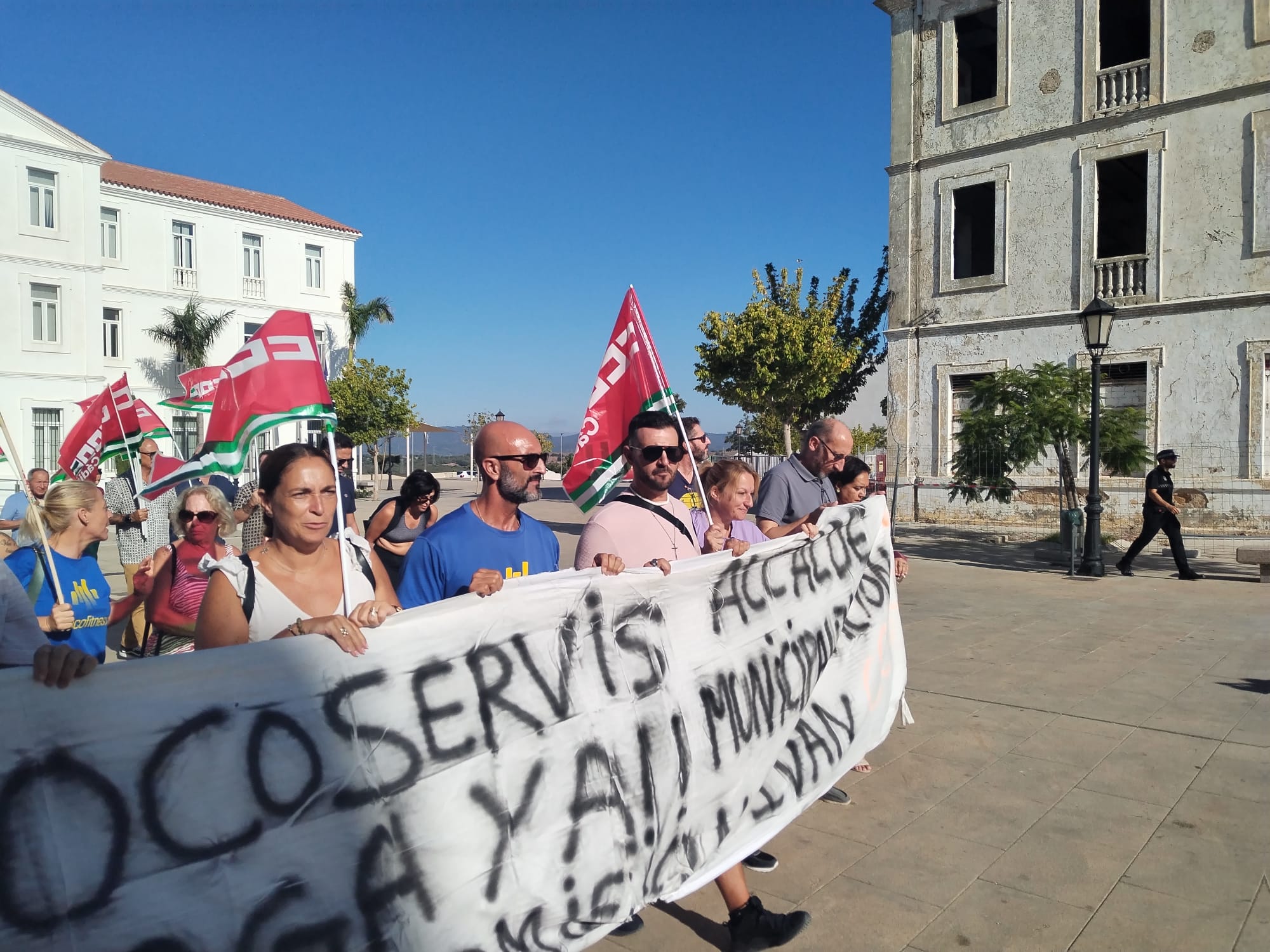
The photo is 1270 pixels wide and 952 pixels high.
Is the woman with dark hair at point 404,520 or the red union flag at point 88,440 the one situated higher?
the red union flag at point 88,440

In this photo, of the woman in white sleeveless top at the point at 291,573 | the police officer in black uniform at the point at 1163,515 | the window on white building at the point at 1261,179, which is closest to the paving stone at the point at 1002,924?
the woman in white sleeveless top at the point at 291,573

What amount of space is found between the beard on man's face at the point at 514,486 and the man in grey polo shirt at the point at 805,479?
1835mm

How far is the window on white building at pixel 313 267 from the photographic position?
129 feet

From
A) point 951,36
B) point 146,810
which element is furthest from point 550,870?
point 951,36

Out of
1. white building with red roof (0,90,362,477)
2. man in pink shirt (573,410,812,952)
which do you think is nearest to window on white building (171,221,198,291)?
white building with red roof (0,90,362,477)

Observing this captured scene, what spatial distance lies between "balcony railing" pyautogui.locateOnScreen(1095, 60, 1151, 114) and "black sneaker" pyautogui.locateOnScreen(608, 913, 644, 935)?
1955 cm

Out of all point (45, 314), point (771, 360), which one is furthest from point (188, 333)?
point (771, 360)

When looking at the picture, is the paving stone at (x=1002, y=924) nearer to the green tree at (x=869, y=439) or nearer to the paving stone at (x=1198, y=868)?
the paving stone at (x=1198, y=868)

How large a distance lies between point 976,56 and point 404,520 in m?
20.8

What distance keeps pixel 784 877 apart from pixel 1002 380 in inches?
494

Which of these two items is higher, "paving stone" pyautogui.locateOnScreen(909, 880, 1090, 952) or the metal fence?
Result: the metal fence

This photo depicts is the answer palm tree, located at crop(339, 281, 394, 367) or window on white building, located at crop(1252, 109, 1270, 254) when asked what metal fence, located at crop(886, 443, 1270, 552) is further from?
palm tree, located at crop(339, 281, 394, 367)

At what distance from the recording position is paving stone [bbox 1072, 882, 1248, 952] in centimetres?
299

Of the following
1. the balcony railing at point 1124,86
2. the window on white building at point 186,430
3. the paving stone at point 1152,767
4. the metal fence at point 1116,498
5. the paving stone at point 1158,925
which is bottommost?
the paving stone at point 1158,925
